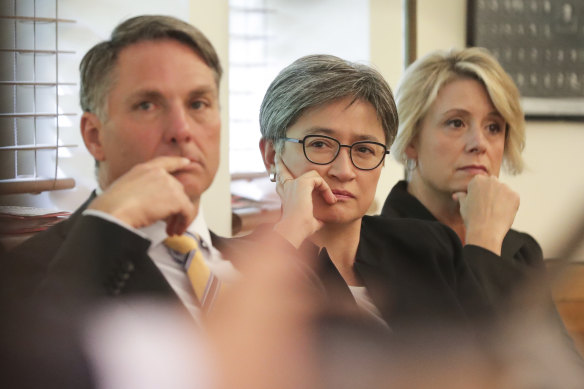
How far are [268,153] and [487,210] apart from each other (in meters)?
0.30

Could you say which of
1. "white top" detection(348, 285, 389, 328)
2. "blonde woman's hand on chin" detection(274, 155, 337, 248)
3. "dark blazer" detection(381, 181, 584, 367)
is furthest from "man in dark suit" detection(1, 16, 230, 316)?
"dark blazer" detection(381, 181, 584, 367)

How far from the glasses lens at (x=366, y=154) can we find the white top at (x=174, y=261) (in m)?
0.16

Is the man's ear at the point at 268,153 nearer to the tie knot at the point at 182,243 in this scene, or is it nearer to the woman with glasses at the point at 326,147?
the woman with glasses at the point at 326,147

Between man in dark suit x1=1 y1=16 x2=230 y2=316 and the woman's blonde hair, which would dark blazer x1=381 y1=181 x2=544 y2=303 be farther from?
man in dark suit x1=1 y1=16 x2=230 y2=316

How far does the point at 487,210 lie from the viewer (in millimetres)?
651

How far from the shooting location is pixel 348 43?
534 mm

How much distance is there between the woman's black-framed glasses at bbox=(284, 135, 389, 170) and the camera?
478 millimetres

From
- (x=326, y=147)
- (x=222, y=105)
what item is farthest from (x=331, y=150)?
(x=222, y=105)

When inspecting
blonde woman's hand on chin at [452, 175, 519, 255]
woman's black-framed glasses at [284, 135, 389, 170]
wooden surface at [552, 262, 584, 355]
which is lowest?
wooden surface at [552, 262, 584, 355]

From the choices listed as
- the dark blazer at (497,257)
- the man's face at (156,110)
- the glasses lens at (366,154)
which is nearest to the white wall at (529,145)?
the dark blazer at (497,257)

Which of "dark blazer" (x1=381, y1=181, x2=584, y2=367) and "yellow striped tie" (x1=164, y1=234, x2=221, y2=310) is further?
"dark blazer" (x1=381, y1=181, x2=584, y2=367)

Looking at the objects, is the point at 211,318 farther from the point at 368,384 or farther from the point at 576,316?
the point at 576,316

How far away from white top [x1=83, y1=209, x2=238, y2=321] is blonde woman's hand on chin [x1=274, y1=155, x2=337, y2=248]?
0.08m

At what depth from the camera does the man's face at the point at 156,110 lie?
0.32m
